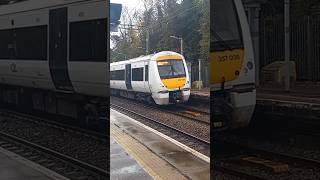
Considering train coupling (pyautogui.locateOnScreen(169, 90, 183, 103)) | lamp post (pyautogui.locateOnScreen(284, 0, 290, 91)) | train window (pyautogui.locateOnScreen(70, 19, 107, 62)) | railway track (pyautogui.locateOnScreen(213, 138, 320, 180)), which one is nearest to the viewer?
train window (pyautogui.locateOnScreen(70, 19, 107, 62))

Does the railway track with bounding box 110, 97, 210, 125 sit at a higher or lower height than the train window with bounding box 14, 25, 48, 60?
lower

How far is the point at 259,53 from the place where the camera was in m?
1.54

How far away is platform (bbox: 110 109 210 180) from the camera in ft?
4.13

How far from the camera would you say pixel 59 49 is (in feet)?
4.58

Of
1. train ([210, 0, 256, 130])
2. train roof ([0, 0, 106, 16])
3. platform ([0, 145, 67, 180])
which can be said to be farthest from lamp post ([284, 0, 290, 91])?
platform ([0, 145, 67, 180])

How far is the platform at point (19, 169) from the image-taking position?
1.62 meters

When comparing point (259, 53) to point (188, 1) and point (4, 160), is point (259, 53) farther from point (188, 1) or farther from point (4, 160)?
point (4, 160)

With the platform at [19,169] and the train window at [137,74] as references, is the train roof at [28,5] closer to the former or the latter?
the train window at [137,74]

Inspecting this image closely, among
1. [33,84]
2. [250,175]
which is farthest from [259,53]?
[33,84]

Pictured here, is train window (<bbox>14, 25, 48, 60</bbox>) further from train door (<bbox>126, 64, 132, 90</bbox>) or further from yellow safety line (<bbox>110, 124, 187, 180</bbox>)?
yellow safety line (<bbox>110, 124, 187, 180</bbox>)

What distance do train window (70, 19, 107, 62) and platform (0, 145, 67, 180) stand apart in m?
0.53

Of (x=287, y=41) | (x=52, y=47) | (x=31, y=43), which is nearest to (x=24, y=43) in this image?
(x=31, y=43)

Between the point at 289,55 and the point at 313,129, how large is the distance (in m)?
0.38

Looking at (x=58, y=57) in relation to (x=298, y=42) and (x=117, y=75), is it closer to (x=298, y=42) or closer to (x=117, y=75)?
(x=117, y=75)
